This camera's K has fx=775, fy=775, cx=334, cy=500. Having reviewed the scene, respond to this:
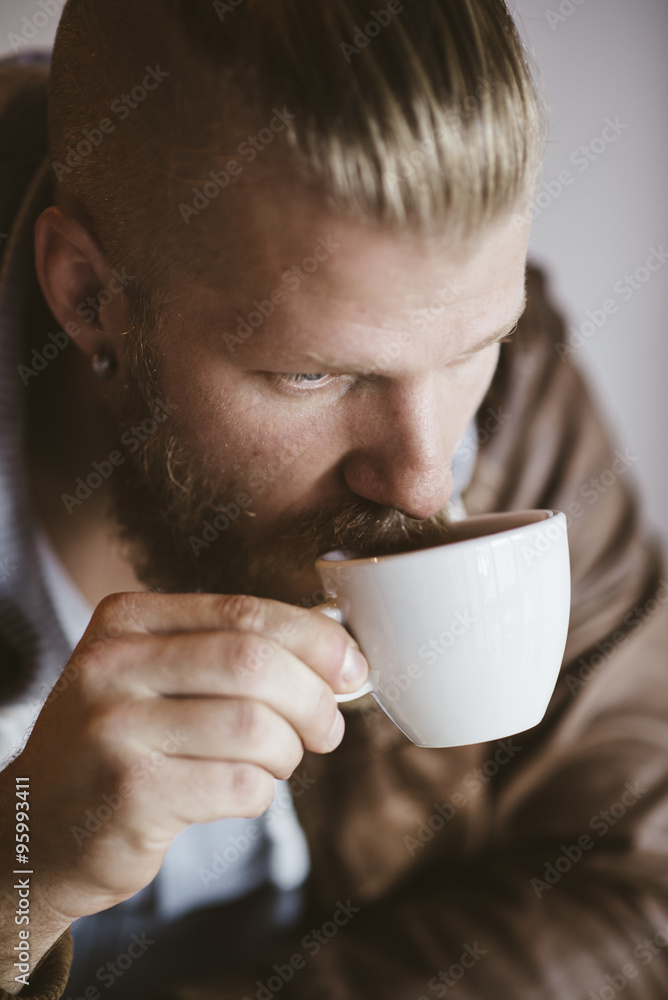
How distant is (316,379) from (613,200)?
3.87 feet

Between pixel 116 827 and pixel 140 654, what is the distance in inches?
5.0

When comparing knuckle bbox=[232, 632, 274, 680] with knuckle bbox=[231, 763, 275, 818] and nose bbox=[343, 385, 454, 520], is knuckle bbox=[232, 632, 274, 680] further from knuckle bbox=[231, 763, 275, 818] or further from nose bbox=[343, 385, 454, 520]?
nose bbox=[343, 385, 454, 520]

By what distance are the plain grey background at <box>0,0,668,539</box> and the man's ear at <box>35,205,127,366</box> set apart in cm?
95

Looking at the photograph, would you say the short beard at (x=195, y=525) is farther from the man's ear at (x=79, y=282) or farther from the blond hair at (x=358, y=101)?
the blond hair at (x=358, y=101)

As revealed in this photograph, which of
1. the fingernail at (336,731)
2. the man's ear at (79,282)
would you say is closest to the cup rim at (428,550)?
the fingernail at (336,731)

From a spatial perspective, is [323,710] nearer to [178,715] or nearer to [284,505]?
[178,715]

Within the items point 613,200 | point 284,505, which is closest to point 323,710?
point 284,505

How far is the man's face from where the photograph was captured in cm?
60

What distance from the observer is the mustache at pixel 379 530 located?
71 cm

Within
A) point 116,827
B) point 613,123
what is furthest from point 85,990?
point 613,123

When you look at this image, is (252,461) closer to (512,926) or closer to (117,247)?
(117,247)

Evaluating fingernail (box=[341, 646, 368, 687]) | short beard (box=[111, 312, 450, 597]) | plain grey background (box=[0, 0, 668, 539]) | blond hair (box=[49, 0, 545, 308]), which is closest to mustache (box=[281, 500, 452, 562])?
short beard (box=[111, 312, 450, 597])

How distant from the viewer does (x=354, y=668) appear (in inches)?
23.4

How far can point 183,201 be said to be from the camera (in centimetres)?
68
